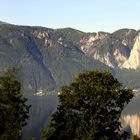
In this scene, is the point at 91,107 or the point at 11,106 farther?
the point at 91,107

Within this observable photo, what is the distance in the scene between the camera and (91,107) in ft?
207

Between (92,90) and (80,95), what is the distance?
177 cm

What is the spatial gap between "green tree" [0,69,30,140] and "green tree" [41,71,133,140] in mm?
5547

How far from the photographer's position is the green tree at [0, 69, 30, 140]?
53.2m

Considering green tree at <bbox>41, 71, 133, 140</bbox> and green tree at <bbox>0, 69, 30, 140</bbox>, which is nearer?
green tree at <bbox>0, 69, 30, 140</bbox>

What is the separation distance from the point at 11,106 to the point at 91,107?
12.4 metres

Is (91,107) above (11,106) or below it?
below

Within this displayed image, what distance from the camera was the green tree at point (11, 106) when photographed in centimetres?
5316

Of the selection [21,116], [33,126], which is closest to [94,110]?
[21,116]

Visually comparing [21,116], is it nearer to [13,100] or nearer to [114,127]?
[13,100]

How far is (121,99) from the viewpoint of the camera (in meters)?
66.0

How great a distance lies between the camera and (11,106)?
Result: 55375 mm

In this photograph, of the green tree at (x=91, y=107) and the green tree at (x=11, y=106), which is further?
the green tree at (x=91, y=107)

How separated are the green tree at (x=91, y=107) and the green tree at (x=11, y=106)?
5547 mm
